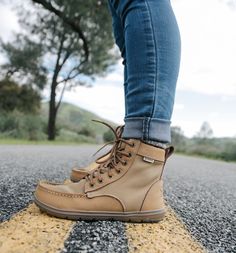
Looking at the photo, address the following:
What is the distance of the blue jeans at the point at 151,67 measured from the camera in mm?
1400

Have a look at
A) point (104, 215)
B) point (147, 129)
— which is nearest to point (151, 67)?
point (147, 129)

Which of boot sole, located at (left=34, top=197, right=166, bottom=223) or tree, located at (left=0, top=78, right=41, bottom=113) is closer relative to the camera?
boot sole, located at (left=34, top=197, right=166, bottom=223)

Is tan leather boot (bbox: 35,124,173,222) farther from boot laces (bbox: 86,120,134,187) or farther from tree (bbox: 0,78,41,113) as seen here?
tree (bbox: 0,78,41,113)

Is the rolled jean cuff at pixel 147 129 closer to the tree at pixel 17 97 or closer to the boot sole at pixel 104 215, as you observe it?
the boot sole at pixel 104 215

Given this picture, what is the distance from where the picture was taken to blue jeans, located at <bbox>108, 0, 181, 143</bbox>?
55.1 inches

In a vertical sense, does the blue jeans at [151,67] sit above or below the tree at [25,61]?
below

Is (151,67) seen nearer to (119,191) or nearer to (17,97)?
(119,191)

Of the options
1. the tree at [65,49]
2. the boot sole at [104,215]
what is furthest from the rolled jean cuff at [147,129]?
the tree at [65,49]

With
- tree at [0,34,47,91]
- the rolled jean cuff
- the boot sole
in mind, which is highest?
tree at [0,34,47,91]

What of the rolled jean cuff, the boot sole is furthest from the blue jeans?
the boot sole

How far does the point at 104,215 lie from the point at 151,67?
541mm

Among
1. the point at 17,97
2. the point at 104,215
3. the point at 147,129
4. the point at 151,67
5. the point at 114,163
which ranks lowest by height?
the point at 104,215

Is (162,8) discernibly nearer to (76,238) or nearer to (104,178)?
(104,178)

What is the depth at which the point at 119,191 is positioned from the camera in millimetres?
1425
